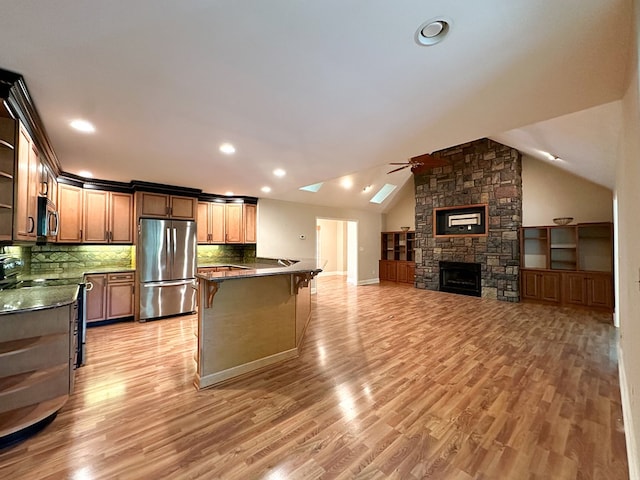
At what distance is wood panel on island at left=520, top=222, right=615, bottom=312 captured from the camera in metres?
5.55

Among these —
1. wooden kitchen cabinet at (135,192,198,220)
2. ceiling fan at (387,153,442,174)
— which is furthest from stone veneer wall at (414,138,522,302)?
wooden kitchen cabinet at (135,192,198,220)

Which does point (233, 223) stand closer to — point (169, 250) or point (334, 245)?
point (169, 250)

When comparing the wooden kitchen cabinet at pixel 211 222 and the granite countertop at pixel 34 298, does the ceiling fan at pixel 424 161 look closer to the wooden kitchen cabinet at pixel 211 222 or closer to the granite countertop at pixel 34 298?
the wooden kitchen cabinet at pixel 211 222

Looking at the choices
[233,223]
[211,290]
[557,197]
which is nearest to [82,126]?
[211,290]

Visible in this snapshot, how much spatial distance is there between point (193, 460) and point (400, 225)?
8.91m

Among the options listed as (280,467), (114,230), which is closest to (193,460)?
(280,467)

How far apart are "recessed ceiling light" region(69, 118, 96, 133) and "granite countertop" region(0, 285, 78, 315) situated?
60.2 inches

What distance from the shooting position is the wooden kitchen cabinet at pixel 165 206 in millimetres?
4660

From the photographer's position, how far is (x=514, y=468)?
5.45 ft

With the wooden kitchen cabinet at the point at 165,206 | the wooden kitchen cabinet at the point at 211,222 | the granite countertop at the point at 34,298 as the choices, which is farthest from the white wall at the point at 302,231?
the granite countertop at the point at 34,298

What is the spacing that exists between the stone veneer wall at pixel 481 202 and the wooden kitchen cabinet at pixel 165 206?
6.34m

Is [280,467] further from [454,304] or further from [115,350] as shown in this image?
[454,304]

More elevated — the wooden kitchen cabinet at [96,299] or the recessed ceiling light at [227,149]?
the recessed ceiling light at [227,149]

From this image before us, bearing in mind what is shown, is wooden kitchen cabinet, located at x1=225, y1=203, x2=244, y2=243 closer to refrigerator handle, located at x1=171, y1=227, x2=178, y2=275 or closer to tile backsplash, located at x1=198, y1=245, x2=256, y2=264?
tile backsplash, located at x1=198, y1=245, x2=256, y2=264
